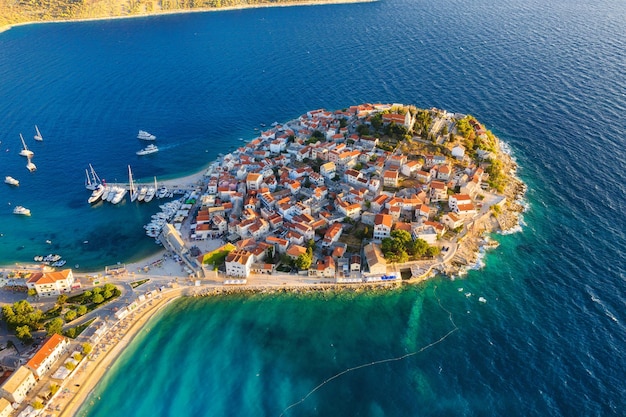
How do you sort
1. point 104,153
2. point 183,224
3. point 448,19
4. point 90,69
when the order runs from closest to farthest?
point 183,224 → point 104,153 → point 90,69 → point 448,19

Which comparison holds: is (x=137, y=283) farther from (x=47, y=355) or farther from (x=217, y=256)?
(x=47, y=355)

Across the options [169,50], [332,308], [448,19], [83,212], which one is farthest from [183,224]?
[448,19]

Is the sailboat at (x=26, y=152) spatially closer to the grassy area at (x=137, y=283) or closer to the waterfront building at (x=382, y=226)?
the grassy area at (x=137, y=283)

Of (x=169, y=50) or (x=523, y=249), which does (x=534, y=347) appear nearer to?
(x=523, y=249)

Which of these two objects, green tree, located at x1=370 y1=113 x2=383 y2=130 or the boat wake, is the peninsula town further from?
the boat wake

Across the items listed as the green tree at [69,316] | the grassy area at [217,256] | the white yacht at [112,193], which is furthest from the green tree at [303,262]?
the white yacht at [112,193]

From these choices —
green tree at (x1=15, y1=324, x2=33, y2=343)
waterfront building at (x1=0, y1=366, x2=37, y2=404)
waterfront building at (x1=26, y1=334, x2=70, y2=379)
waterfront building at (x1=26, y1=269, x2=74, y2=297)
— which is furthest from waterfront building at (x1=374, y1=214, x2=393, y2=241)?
green tree at (x1=15, y1=324, x2=33, y2=343)
